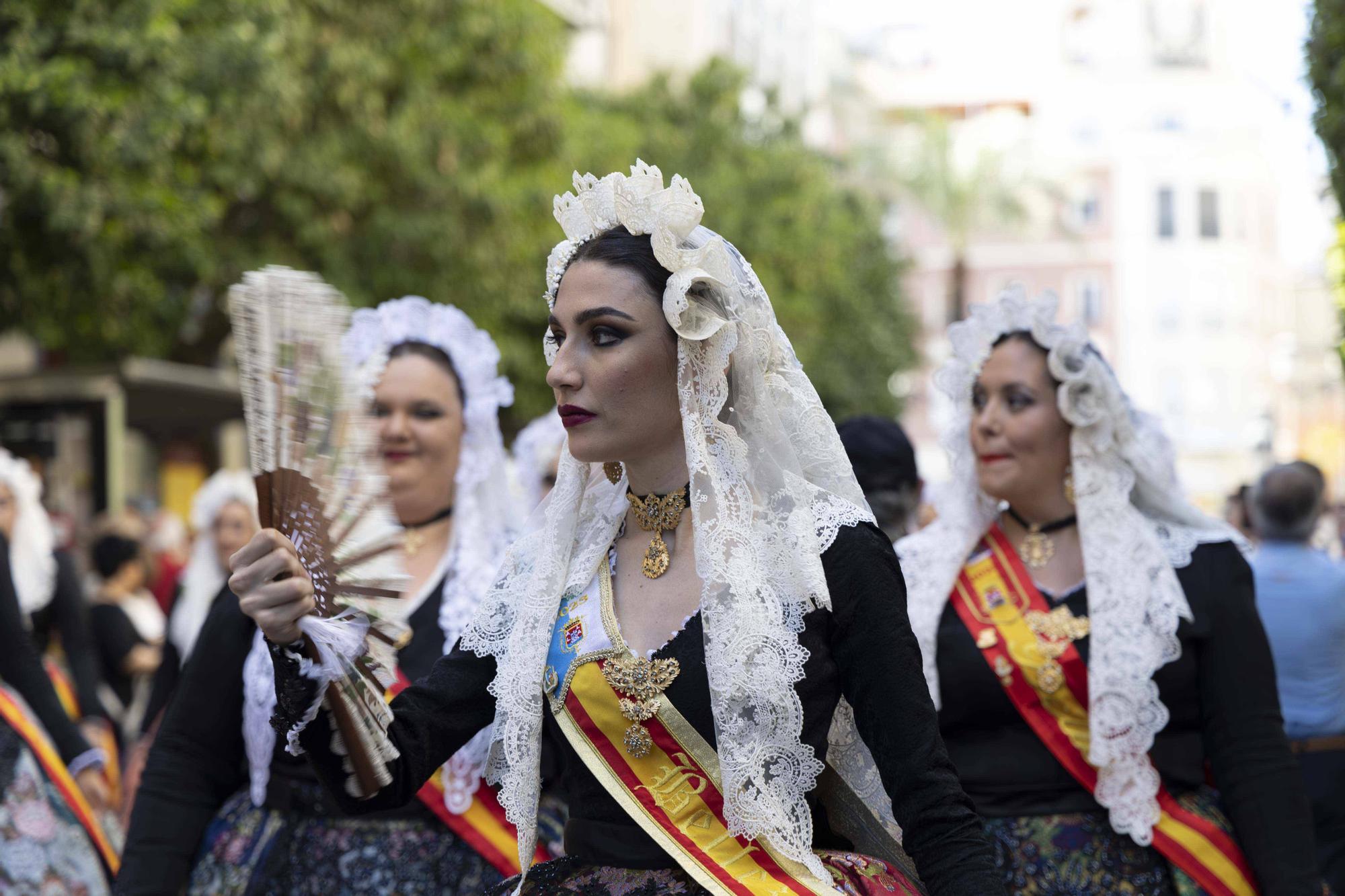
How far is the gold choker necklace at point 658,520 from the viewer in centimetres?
289

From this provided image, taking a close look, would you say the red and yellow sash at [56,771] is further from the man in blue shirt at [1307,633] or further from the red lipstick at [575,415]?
the man in blue shirt at [1307,633]

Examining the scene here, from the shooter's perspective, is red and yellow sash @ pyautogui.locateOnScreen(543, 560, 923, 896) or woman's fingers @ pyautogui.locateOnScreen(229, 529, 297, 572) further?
red and yellow sash @ pyautogui.locateOnScreen(543, 560, 923, 896)

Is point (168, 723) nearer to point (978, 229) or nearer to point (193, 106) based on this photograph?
point (193, 106)

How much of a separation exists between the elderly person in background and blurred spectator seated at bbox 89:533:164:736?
5.55 m

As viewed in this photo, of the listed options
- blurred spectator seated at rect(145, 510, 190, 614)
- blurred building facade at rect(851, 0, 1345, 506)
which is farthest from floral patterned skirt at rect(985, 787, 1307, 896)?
blurred building facade at rect(851, 0, 1345, 506)

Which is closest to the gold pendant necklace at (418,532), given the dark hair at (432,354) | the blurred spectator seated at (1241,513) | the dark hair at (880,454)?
the dark hair at (432,354)

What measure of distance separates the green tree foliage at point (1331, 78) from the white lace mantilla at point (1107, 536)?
2.68 m

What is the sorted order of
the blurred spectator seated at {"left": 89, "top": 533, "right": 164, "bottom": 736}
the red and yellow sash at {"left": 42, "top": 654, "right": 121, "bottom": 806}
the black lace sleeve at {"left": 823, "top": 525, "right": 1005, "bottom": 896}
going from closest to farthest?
the black lace sleeve at {"left": 823, "top": 525, "right": 1005, "bottom": 896}
the red and yellow sash at {"left": 42, "top": 654, "right": 121, "bottom": 806}
the blurred spectator seated at {"left": 89, "top": 533, "right": 164, "bottom": 736}

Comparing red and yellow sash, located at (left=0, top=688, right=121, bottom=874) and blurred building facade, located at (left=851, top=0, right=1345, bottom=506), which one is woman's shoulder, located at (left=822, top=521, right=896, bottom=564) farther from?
blurred building facade, located at (left=851, top=0, right=1345, bottom=506)

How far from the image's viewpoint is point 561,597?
2.94 metres

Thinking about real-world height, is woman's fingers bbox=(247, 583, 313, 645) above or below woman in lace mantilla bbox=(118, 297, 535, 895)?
above

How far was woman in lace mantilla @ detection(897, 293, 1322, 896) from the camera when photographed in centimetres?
391

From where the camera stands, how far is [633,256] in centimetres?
283

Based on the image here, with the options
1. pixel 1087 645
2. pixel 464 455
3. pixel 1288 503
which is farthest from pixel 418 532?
pixel 1288 503
